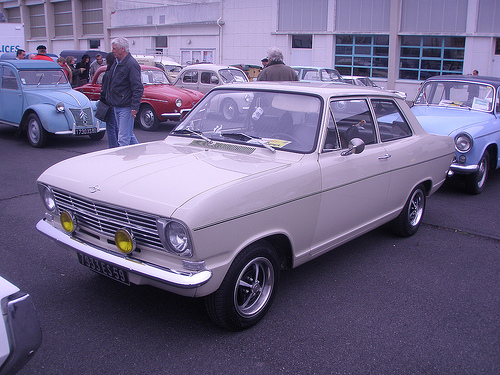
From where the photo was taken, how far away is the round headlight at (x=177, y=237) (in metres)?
2.84

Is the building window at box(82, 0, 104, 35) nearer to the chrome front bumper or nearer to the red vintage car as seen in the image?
the red vintage car

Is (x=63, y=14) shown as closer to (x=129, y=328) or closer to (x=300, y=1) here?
(x=300, y=1)

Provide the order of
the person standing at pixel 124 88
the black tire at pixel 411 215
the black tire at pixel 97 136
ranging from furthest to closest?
1. the black tire at pixel 97 136
2. the person standing at pixel 124 88
3. the black tire at pixel 411 215

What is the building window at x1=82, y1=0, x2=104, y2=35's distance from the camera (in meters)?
37.3

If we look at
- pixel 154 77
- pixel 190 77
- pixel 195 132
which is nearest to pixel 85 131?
pixel 154 77

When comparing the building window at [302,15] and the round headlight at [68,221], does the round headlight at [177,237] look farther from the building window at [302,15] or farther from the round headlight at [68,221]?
the building window at [302,15]

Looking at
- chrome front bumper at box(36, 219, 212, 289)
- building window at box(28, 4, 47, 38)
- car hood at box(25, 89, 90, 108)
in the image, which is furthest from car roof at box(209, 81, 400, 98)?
building window at box(28, 4, 47, 38)

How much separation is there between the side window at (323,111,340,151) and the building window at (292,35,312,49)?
79.0 ft

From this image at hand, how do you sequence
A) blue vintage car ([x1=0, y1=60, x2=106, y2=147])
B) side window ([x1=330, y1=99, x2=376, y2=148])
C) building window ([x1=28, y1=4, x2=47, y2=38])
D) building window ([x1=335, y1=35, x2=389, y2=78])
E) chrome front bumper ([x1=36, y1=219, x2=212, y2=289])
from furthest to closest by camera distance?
building window ([x1=28, y1=4, x2=47, y2=38])
building window ([x1=335, y1=35, x2=389, y2=78])
blue vintage car ([x1=0, y1=60, x2=106, y2=147])
side window ([x1=330, y1=99, x2=376, y2=148])
chrome front bumper ([x1=36, y1=219, x2=212, y2=289])

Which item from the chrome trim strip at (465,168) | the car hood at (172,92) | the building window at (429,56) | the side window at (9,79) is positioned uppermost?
the building window at (429,56)

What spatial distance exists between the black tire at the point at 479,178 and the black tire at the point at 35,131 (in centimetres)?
803

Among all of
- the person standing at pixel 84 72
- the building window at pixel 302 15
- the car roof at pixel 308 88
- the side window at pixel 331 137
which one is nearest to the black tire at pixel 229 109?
the car roof at pixel 308 88

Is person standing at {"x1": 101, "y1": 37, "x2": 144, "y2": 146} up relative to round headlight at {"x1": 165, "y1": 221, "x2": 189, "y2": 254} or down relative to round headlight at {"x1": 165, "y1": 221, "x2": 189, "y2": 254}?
up

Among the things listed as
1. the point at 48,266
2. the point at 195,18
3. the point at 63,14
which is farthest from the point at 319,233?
the point at 63,14
